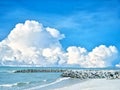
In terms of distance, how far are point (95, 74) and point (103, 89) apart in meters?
28.5

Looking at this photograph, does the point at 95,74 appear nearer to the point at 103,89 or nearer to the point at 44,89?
the point at 44,89

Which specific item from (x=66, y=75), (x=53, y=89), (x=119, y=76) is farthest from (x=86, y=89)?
(x=66, y=75)

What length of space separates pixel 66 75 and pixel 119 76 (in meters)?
13.3

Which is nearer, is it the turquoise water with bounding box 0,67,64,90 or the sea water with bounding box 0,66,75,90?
the sea water with bounding box 0,66,75,90

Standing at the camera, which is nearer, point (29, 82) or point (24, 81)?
point (29, 82)

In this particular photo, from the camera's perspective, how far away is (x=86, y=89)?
1134 inches

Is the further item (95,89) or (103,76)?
(103,76)

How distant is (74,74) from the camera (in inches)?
2263

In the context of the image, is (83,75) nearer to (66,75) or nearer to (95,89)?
(66,75)

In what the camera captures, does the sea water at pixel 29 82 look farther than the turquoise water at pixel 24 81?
No

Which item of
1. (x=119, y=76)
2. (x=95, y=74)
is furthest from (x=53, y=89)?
(x=95, y=74)

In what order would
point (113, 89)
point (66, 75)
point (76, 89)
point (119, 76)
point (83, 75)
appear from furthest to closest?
1. point (66, 75)
2. point (83, 75)
3. point (119, 76)
4. point (76, 89)
5. point (113, 89)

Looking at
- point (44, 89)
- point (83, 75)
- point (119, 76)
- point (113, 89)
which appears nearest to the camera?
point (113, 89)

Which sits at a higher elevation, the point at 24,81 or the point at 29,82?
the point at 24,81
